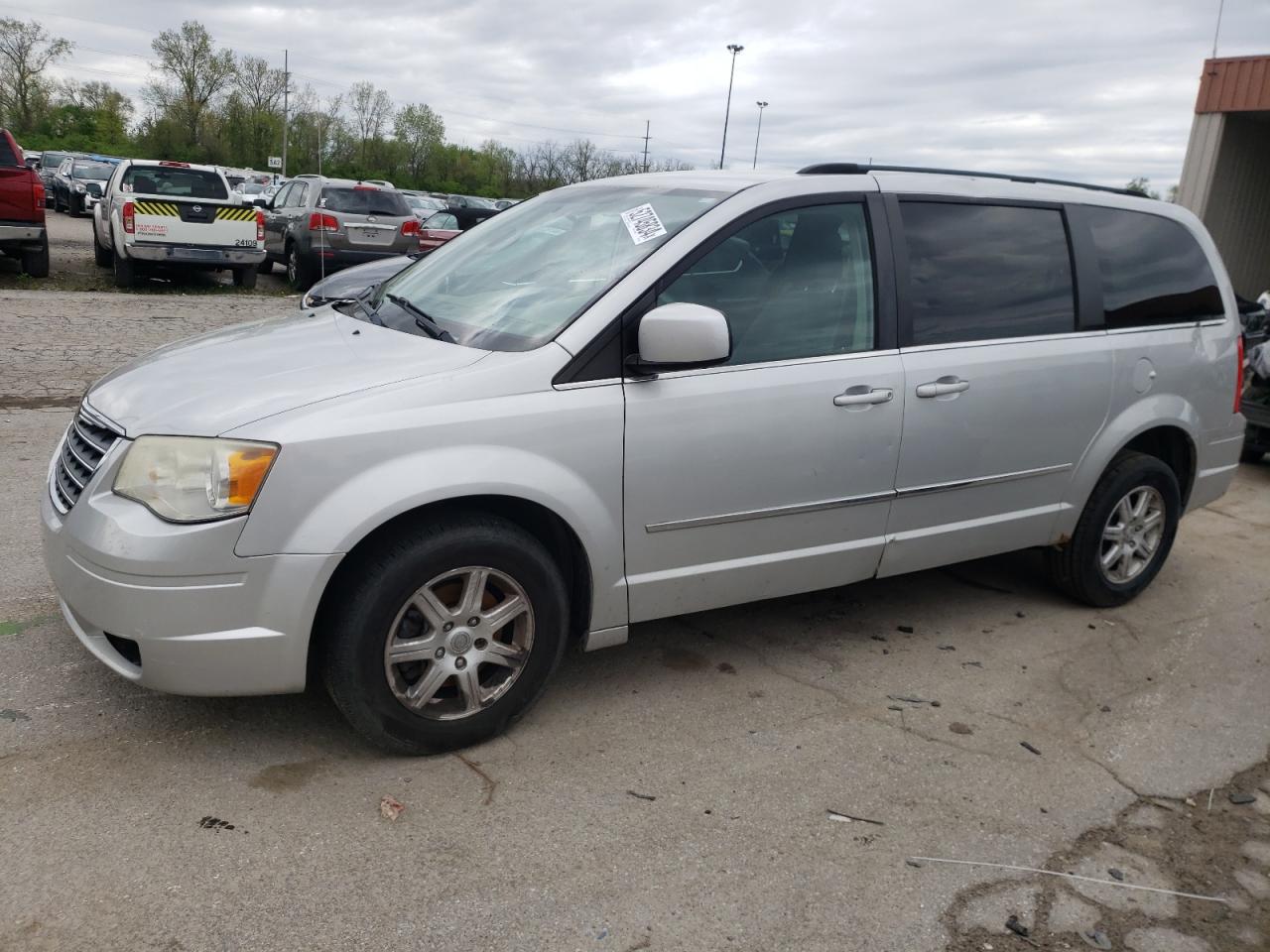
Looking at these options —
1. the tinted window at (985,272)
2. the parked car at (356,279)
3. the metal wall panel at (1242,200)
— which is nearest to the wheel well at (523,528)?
the tinted window at (985,272)

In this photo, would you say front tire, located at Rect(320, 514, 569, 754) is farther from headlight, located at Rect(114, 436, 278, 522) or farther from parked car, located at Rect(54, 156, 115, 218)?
parked car, located at Rect(54, 156, 115, 218)

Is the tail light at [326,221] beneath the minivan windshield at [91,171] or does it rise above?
beneath

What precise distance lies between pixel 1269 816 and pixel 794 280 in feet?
7.50

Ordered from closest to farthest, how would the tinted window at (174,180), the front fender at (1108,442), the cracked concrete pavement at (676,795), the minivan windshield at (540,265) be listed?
the cracked concrete pavement at (676,795) → the minivan windshield at (540,265) → the front fender at (1108,442) → the tinted window at (174,180)

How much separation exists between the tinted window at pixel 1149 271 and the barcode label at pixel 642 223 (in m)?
2.07

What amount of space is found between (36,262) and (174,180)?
219cm

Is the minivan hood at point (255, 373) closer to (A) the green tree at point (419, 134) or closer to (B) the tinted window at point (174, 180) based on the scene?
(B) the tinted window at point (174, 180)

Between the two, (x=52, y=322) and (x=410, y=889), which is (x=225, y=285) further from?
(x=410, y=889)

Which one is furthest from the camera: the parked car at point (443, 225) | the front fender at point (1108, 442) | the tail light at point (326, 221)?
the parked car at point (443, 225)

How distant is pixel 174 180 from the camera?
15.1 metres

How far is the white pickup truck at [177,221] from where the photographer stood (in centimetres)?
1408

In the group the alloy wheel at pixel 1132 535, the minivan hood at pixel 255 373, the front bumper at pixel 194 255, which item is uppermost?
the front bumper at pixel 194 255

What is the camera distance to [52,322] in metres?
11.1

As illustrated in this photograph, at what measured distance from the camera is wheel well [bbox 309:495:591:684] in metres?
2.98
